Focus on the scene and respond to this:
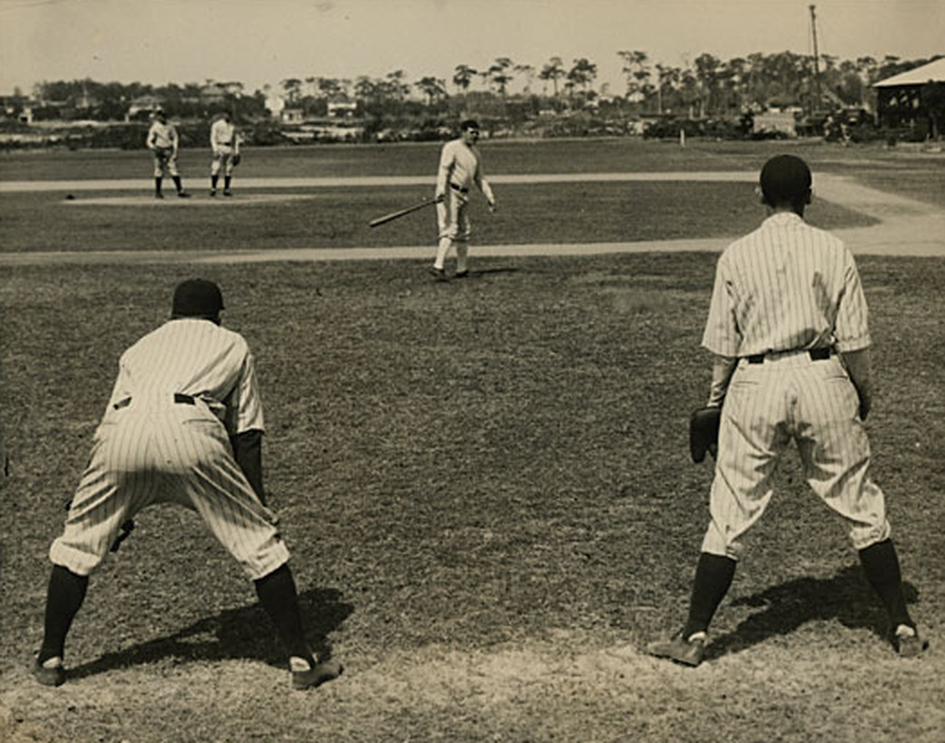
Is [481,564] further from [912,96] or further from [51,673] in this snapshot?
[912,96]

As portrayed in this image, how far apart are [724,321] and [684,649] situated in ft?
4.03

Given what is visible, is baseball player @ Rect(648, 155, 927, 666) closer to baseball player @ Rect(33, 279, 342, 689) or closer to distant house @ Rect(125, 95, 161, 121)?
baseball player @ Rect(33, 279, 342, 689)

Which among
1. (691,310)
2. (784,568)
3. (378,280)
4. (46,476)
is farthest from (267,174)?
(784,568)

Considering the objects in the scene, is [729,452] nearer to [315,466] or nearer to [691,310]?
[315,466]

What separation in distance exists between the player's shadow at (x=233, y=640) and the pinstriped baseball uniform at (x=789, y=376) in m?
1.64

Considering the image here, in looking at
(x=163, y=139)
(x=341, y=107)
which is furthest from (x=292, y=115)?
(x=163, y=139)

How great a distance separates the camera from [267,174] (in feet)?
139

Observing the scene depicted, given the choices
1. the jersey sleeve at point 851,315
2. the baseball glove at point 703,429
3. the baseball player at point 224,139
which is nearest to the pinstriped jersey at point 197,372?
the baseball glove at point 703,429

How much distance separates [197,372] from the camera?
4695 millimetres

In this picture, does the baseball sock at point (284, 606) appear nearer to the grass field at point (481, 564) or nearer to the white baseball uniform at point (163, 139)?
the grass field at point (481, 564)

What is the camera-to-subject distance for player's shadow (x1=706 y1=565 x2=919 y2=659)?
517 cm

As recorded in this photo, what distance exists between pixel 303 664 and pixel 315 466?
3.24m

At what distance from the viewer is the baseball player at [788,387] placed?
473 cm

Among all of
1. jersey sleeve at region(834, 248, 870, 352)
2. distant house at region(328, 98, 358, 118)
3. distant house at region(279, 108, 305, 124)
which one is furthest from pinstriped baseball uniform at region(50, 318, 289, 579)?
distant house at region(328, 98, 358, 118)
